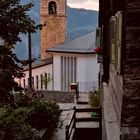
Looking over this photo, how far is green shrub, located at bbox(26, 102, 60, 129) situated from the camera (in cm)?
1745

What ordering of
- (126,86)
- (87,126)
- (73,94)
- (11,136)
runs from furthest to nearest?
(73,94)
(87,126)
(11,136)
(126,86)

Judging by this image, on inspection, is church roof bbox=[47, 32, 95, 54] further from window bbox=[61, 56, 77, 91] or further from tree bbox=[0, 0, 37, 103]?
tree bbox=[0, 0, 37, 103]

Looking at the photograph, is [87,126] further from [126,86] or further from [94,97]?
[126,86]

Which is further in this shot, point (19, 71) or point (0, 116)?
point (0, 116)

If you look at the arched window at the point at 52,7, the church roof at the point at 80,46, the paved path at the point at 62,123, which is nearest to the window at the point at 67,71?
the church roof at the point at 80,46

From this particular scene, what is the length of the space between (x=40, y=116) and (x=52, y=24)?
39.3 meters

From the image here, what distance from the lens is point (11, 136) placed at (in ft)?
42.3

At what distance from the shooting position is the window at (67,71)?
42688 mm

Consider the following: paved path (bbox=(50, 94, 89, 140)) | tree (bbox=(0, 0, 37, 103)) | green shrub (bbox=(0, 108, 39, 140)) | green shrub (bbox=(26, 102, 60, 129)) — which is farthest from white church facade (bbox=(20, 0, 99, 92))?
tree (bbox=(0, 0, 37, 103))

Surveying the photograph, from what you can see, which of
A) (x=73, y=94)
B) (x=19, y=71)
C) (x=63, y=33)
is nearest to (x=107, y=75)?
(x=19, y=71)

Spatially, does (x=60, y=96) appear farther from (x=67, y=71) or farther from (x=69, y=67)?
(x=67, y=71)

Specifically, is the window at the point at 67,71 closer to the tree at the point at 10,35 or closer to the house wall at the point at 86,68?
the house wall at the point at 86,68

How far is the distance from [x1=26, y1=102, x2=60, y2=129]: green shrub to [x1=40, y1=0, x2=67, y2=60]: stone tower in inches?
1435

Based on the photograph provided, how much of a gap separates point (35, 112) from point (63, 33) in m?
A: 39.3
